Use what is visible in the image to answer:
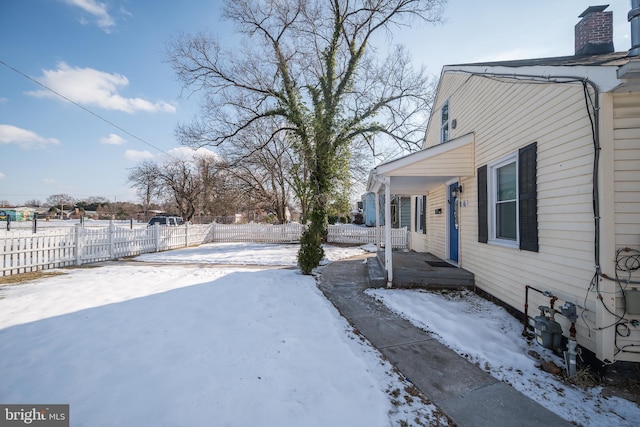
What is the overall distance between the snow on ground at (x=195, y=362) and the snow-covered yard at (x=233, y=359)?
1cm

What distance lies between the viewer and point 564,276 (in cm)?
319

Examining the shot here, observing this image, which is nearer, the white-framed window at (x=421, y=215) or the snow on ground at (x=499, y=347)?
the snow on ground at (x=499, y=347)

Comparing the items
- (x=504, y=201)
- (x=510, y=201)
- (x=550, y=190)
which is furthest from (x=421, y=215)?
(x=550, y=190)

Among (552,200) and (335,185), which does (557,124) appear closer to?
(552,200)

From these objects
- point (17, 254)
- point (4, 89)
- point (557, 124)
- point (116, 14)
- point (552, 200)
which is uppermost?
point (116, 14)

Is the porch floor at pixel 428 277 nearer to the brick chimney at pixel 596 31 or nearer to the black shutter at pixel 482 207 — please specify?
the black shutter at pixel 482 207

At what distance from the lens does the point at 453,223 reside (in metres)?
7.08

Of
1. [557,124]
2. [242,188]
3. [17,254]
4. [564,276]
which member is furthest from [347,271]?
[242,188]

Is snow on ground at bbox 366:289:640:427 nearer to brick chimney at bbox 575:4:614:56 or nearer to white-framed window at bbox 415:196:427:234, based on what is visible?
white-framed window at bbox 415:196:427:234

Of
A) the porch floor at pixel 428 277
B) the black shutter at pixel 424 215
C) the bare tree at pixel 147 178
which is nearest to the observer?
the porch floor at pixel 428 277

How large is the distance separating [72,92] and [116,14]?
4.53 meters

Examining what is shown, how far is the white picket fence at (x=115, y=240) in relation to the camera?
6.70 meters

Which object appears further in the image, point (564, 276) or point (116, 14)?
point (116, 14)

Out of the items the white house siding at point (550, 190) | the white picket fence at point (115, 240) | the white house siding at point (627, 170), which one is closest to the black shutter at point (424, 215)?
the white picket fence at point (115, 240)
